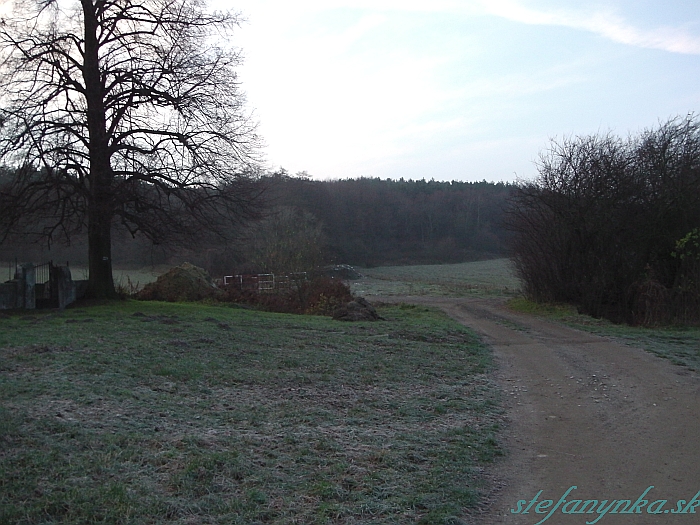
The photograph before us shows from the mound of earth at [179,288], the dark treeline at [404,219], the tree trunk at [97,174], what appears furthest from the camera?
the dark treeline at [404,219]

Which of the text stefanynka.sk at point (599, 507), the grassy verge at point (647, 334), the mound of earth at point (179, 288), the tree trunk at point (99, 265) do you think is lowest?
the text stefanynka.sk at point (599, 507)

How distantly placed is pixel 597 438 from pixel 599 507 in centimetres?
223

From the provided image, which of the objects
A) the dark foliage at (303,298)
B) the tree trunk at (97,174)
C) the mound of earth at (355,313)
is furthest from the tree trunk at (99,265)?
the mound of earth at (355,313)

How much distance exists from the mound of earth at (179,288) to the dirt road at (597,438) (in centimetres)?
1604

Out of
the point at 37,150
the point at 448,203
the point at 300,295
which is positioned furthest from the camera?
the point at 448,203

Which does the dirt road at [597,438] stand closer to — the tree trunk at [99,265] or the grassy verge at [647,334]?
the grassy verge at [647,334]

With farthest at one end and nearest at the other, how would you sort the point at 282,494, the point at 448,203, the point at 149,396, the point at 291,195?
the point at 448,203 < the point at 291,195 < the point at 149,396 < the point at 282,494

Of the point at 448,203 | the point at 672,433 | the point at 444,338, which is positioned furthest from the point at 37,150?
the point at 448,203

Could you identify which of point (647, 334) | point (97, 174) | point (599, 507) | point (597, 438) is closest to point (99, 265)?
point (97, 174)

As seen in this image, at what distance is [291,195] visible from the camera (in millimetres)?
60906

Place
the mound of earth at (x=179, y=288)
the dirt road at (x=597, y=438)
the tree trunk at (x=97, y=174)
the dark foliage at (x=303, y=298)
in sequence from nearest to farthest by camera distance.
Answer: the dirt road at (x=597, y=438)
the tree trunk at (x=97, y=174)
the dark foliage at (x=303, y=298)
the mound of earth at (x=179, y=288)

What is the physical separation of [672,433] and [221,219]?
16.5 metres

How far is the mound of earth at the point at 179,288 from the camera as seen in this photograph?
26.4m

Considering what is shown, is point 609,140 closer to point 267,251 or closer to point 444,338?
point 444,338
